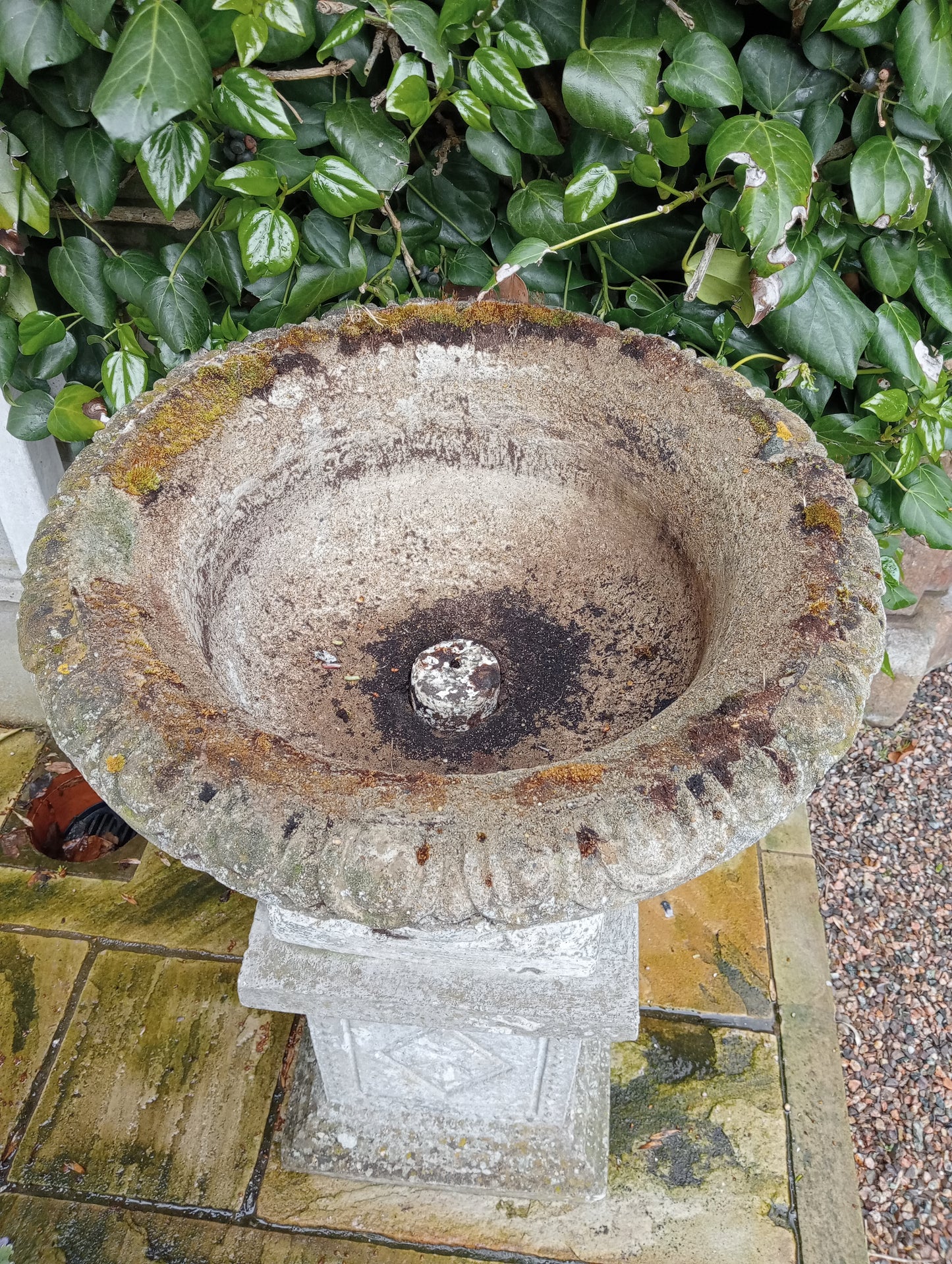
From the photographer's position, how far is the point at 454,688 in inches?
56.6

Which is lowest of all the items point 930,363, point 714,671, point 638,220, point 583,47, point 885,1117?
point 885,1117

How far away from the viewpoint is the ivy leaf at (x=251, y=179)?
160cm

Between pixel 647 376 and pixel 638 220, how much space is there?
59 cm

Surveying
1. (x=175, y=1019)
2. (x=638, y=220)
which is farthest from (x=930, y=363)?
(x=175, y=1019)

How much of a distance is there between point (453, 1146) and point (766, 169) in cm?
198

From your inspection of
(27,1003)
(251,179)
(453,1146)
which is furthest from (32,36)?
(453,1146)

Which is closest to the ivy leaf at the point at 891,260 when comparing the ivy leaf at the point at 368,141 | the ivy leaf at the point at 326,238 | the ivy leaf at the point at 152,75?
the ivy leaf at the point at 368,141

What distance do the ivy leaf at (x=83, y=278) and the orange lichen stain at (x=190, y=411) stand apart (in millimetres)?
703

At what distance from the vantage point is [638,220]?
1.92m

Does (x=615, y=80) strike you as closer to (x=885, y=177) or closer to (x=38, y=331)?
(x=885, y=177)

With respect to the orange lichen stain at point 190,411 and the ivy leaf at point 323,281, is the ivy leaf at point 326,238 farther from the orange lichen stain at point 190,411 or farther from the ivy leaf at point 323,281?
the orange lichen stain at point 190,411

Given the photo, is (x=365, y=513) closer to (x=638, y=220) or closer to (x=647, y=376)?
Answer: (x=647, y=376)

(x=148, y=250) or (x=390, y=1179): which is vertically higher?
(x=148, y=250)

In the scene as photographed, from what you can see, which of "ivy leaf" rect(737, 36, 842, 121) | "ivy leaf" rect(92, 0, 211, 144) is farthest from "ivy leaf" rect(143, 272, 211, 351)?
"ivy leaf" rect(737, 36, 842, 121)
